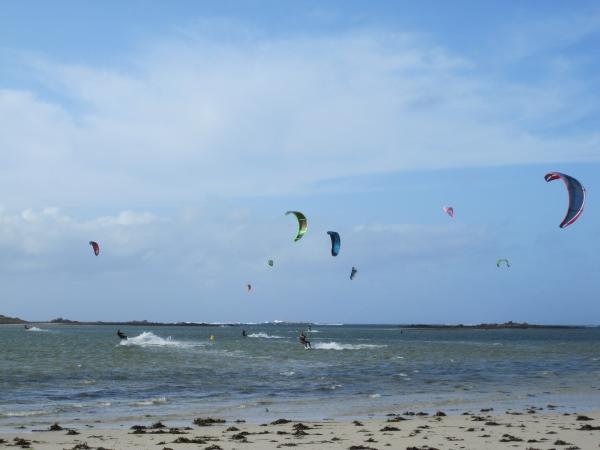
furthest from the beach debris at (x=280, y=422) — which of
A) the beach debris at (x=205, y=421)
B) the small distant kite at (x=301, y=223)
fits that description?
the small distant kite at (x=301, y=223)

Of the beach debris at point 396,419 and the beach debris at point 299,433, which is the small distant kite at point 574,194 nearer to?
the beach debris at point 396,419

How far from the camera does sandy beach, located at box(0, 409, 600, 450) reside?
1210 cm

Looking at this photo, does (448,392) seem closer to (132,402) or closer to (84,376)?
(132,402)

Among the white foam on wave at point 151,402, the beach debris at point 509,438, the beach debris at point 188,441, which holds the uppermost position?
the beach debris at point 509,438

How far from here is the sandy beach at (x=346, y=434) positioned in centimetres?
1210

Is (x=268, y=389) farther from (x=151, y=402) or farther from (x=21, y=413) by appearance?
(x=21, y=413)

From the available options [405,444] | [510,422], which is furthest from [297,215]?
[405,444]

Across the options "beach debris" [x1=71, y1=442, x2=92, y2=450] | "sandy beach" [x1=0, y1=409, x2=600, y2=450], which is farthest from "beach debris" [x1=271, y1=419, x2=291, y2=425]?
"beach debris" [x1=71, y1=442, x2=92, y2=450]

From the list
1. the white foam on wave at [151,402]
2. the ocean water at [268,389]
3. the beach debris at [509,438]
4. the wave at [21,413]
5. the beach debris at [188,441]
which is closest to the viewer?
the beach debris at [188,441]

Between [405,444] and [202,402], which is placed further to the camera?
[202,402]

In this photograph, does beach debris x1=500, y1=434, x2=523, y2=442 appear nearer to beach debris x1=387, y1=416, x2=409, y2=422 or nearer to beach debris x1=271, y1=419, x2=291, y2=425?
beach debris x1=387, y1=416, x2=409, y2=422

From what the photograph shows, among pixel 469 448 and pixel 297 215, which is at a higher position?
pixel 297 215

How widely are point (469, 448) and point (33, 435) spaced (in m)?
7.94

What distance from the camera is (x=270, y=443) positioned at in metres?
12.3
